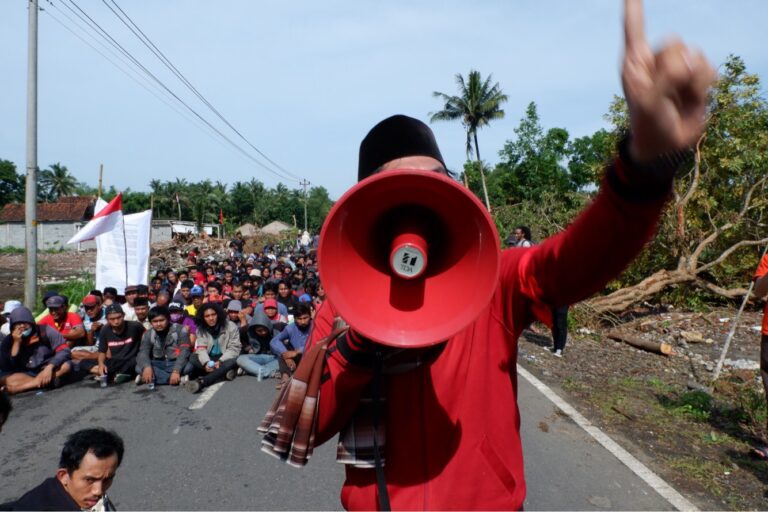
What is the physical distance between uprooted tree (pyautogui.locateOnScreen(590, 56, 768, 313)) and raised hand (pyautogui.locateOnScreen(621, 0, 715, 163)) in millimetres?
10981

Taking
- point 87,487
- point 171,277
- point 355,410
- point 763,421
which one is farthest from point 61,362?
point 763,421

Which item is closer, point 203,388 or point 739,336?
point 203,388

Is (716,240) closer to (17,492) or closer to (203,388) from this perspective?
(203,388)

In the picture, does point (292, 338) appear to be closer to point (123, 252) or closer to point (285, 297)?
point (285, 297)

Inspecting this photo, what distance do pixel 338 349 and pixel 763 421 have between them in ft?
18.5

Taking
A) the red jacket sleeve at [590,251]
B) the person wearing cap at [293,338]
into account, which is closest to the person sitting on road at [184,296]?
the person wearing cap at [293,338]

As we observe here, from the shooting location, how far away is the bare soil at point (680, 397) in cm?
429

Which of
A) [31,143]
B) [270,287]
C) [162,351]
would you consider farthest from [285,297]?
[31,143]

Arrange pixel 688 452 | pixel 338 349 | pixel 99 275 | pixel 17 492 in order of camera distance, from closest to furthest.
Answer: pixel 338 349 < pixel 17 492 < pixel 688 452 < pixel 99 275

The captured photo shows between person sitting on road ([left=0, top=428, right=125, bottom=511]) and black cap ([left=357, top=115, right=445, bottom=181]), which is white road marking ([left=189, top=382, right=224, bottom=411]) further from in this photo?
black cap ([left=357, top=115, right=445, bottom=181])

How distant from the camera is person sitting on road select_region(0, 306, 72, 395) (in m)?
7.14

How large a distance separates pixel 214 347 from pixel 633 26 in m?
8.35

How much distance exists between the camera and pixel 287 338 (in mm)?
8273

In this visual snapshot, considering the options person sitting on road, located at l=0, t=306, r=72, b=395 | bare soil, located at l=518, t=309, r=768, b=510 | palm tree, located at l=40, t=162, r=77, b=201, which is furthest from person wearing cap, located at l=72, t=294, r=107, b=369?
palm tree, located at l=40, t=162, r=77, b=201
